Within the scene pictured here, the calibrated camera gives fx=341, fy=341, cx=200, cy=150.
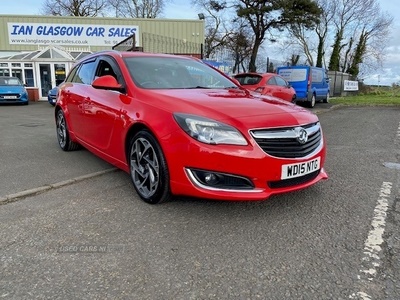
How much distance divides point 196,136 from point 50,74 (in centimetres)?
1976

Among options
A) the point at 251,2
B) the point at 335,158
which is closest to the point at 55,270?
the point at 335,158

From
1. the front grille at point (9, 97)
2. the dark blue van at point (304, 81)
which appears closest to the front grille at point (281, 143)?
the dark blue van at point (304, 81)

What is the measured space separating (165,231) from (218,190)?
0.56 m

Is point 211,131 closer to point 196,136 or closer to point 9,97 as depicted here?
point 196,136

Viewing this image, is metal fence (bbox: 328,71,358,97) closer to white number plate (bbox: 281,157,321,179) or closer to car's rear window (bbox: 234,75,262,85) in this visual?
car's rear window (bbox: 234,75,262,85)

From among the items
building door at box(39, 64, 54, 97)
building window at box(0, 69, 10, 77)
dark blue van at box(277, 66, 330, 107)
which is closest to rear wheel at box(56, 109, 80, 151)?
dark blue van at box(277, 66, 330, 107)

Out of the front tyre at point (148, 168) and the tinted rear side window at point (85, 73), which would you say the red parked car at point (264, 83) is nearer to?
the tinted rear side window at point (85, 73)

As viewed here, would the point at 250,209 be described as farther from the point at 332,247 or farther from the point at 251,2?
the point at 251,2

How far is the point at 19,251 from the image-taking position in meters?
2.56

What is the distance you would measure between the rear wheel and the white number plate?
Result: 3.98m

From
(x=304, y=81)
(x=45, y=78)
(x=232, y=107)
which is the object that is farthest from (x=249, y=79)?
(x=45, y=78)

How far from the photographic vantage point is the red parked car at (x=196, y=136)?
2.85 m

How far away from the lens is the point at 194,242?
268cm

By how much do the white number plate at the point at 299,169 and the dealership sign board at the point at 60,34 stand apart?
73.0 feet
